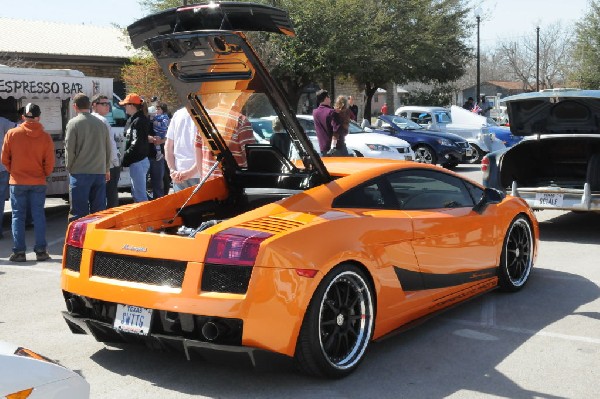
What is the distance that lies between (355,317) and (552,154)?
22.8 feet

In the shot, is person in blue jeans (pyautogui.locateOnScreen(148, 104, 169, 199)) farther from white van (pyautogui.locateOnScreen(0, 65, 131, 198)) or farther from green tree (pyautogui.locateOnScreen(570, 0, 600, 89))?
green tree (pyautogui.locateOnScreen(570, 0, 600, 89))

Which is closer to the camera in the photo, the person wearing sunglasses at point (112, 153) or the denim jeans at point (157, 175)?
the person wearing sunglasses at point (112, 153)

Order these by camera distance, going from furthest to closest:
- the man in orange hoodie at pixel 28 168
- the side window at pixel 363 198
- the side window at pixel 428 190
Result: the man in orange hoodie at pixel 28 168 < the side window at pixel 428 190 < the side window at pixel 363 198

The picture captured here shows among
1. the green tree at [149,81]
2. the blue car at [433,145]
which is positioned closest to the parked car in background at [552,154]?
the blue car at [433,145]

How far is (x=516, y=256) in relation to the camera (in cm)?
694

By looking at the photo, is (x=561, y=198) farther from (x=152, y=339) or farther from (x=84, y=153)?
(x=152, y=339)

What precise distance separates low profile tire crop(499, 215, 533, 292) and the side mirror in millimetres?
350

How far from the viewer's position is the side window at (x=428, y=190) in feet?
18.8

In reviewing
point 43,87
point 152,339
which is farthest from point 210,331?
point 43,87

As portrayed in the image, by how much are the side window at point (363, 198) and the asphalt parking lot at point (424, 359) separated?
973 millimetres

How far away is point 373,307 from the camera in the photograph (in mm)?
5016

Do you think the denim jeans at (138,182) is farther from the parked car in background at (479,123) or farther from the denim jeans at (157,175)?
the parked car in background at (479,123)

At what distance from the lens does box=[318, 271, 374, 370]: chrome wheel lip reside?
15.4ft

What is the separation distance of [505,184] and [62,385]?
26.8 feet
